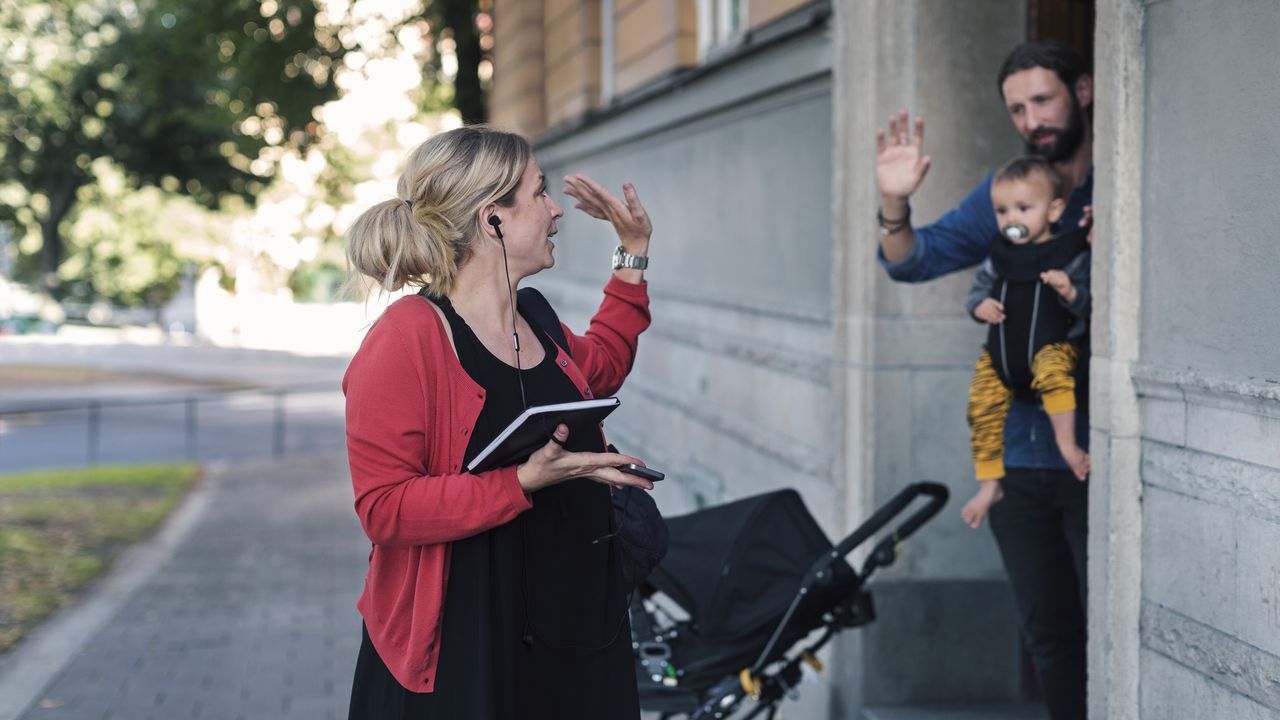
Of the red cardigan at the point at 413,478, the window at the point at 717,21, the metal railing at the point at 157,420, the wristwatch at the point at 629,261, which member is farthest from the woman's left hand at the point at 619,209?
the metal railing at the point at 157,420

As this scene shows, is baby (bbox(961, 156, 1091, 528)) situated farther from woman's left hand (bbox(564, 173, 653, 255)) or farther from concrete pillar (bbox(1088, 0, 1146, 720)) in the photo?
woman's left hand (bbox(564, 173, 653, 255))

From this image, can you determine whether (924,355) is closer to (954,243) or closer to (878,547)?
(954,243)

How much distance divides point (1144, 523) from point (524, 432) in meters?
1.71

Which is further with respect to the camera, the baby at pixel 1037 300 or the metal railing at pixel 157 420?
the metal railing at pixel 157 420

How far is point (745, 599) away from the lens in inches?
161

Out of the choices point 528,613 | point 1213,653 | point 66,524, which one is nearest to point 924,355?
point 1213,653

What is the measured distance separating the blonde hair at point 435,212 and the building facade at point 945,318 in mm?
1565

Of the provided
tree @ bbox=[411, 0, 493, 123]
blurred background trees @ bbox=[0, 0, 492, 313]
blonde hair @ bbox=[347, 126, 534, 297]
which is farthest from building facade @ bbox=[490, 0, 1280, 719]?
tree @ bbox=[411, 0, 493, 123]

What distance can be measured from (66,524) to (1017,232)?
410 inches

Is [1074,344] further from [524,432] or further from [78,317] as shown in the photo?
[78,317]

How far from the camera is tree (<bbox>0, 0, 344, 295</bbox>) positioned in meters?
16.4

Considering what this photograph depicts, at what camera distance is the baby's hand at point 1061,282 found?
3744 millimetres

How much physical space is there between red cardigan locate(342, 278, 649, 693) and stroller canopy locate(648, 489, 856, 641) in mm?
1359

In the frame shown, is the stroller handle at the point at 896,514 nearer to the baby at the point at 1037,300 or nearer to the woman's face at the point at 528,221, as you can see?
the baby at the point at 1037,300
